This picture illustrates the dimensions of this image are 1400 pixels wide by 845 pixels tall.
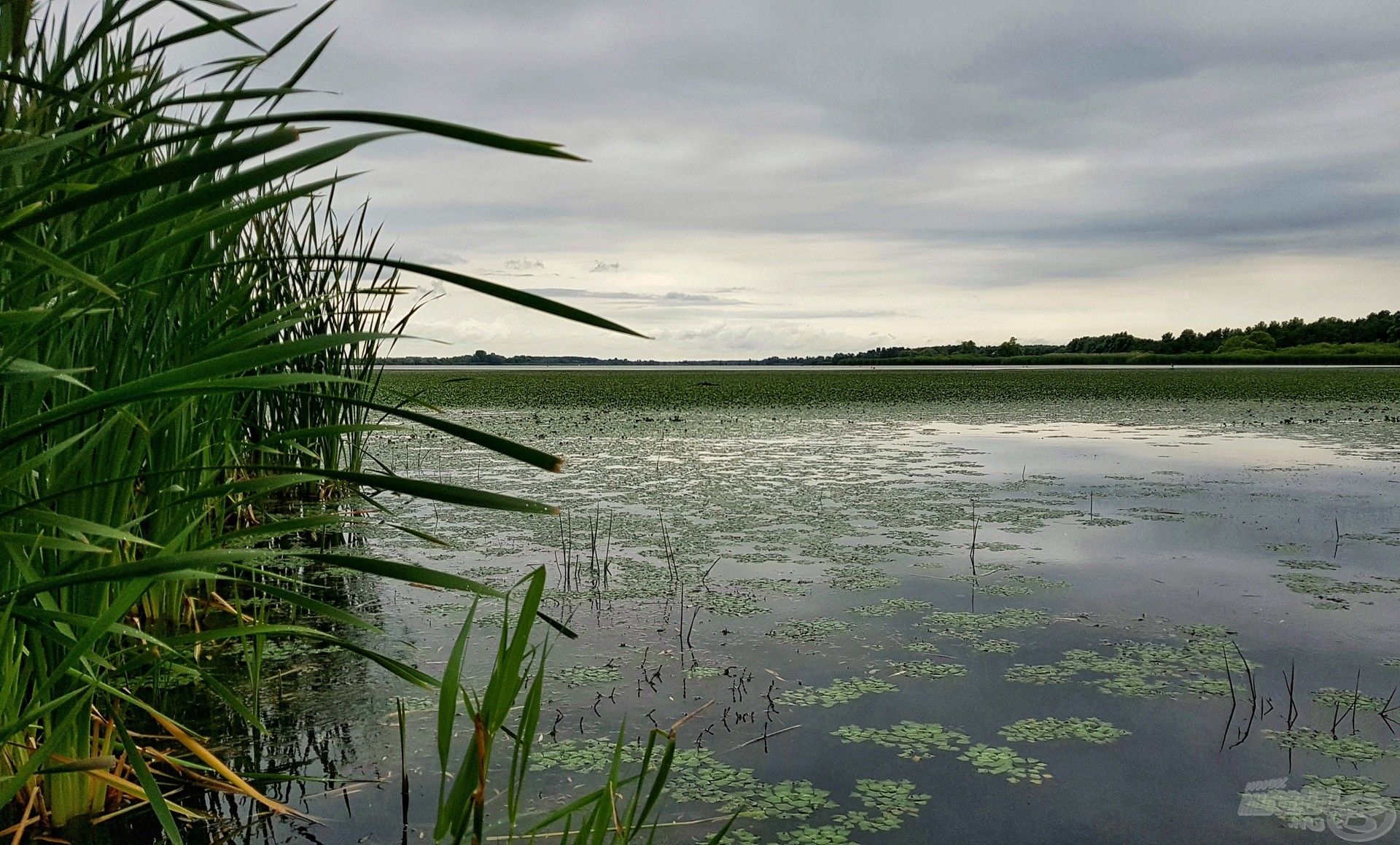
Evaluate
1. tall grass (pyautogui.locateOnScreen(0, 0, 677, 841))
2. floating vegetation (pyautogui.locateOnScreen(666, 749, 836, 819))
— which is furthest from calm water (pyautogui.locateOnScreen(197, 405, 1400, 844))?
tall grass (pyautogui.locateOnScreen(0, 0, 677, 841))

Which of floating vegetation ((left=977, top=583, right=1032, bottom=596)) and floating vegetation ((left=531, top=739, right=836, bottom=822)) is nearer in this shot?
floating vegetation ((left=531, top=739, right=836, bottom=822))

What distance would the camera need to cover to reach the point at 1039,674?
10.9 ft

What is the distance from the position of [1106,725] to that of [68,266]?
2.91 meters

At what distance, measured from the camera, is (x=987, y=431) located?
12750 millimetres

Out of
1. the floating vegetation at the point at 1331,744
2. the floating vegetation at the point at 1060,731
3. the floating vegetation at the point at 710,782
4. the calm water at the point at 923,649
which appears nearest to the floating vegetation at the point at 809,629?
the calm water at the point at 923,649

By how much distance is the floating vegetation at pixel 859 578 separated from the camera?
14.8ft

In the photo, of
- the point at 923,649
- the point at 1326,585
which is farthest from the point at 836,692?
the point at 1326,585

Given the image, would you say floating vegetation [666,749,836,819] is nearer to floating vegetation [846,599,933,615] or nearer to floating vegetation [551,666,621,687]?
floating vegetation [551,666,621,687]

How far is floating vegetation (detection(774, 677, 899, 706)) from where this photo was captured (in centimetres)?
304

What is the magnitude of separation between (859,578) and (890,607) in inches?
20.0

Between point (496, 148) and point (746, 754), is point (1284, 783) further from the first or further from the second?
point (496, 148)

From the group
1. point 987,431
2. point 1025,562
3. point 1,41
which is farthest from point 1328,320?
point 1,41

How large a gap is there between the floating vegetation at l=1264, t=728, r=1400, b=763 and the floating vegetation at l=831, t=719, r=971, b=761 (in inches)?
37.2

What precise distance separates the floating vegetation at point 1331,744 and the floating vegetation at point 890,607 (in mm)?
1510
